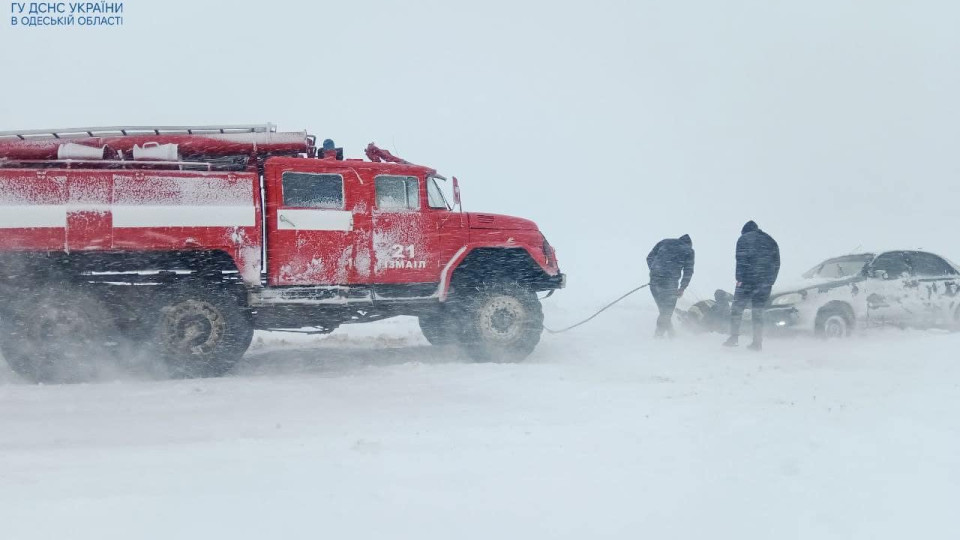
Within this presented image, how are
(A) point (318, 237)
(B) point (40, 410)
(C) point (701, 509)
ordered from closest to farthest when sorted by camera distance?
(C) point (701, 509), (B) point (40, 410), (A) point (318, 237)

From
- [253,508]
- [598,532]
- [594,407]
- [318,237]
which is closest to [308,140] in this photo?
[318,237]

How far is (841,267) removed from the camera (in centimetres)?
1059

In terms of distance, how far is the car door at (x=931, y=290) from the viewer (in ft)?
33.8

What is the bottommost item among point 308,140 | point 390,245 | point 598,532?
point 598,532

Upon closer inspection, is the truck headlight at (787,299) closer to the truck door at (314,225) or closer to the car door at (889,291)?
the car door at (889,291)

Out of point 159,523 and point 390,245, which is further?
point 390,245

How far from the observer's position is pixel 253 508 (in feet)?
9.85

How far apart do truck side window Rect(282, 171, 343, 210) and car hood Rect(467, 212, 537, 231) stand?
61.4 inches

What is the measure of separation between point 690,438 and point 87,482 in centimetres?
341

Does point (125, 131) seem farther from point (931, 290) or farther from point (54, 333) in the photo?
point (931, 290)

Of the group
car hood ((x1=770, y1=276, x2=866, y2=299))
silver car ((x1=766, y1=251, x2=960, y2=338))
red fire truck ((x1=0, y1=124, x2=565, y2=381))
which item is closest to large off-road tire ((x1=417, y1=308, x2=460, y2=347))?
red fire truck ((x1=0, y1=124, x2=565, y2=381))

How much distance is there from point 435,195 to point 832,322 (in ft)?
20.9

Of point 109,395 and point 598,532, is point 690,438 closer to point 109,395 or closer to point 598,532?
point 598,532

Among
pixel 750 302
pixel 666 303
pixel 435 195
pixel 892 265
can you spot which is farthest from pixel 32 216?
pixel 892 265
